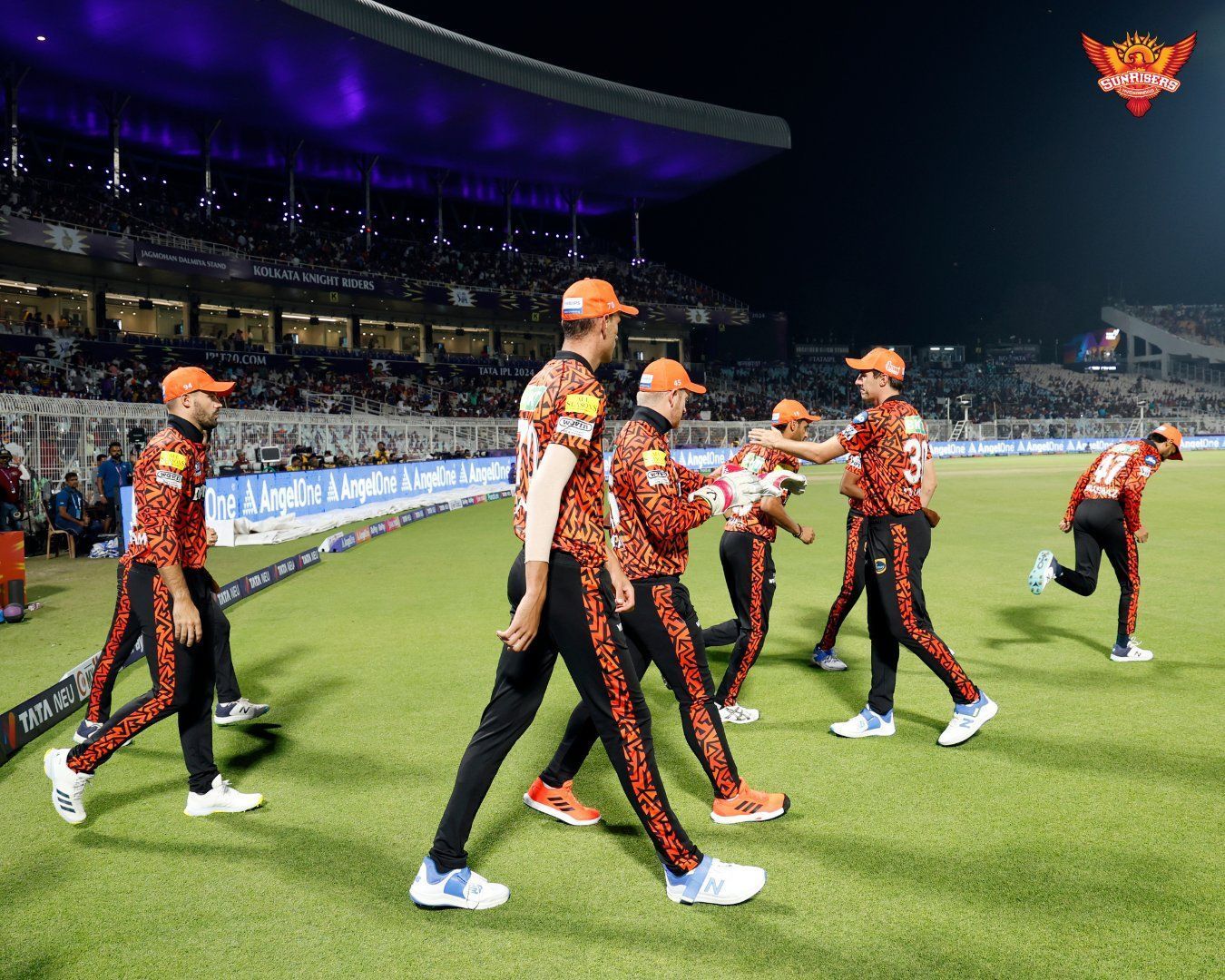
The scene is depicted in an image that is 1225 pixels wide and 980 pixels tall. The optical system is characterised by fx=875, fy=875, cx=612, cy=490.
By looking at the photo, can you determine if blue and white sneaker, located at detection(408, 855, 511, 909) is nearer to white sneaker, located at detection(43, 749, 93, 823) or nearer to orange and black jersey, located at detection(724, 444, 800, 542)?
white sneaker, located at detection(43, 749, 93, 823)

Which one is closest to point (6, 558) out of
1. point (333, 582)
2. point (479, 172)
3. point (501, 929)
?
point (333, 582)

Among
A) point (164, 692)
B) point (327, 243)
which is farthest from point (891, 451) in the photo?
point (327, 243)

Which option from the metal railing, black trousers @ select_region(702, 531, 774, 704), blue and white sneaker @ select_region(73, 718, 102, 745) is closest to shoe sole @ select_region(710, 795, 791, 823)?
black trousers @ select_region(702, 531, 774, 704)

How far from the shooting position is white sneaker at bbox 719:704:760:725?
579 centimetres

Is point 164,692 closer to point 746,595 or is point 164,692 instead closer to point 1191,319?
point 746,595

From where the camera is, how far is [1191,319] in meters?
85.1

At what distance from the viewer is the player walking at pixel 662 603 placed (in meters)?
4.19

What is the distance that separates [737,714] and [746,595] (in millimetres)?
790

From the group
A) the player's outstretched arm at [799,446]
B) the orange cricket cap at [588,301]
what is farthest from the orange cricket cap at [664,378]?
the orange cricket cap at [588,301]

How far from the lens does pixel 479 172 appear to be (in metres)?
50.8

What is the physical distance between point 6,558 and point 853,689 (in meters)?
9.11

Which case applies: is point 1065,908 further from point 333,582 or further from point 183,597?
point 333,582

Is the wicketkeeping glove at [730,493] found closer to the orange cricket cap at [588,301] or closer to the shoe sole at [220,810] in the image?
the orange cricket cap at [588,301]

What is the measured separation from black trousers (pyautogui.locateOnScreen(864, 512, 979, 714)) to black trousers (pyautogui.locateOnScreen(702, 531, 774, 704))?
0.74 meters
